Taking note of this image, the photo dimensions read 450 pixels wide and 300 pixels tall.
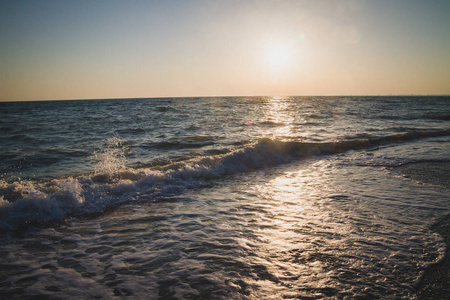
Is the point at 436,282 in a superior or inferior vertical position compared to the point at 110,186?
inferior

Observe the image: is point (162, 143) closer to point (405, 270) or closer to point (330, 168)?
point (330, 168)

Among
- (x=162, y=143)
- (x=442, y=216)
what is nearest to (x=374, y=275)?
(x=442, y=216)

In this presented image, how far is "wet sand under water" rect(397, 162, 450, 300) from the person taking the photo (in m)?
2.58

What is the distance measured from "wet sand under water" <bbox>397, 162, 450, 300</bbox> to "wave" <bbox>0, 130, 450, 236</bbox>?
4.77 m

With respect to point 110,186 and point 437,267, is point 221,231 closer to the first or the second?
point 437,267

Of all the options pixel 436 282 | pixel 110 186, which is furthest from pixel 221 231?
pixel 110 186

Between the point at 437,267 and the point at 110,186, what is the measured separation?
6451mm

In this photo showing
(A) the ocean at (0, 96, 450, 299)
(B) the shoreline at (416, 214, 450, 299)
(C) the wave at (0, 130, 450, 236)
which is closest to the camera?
(B) the shoreline at (416, 214, 450, 299)

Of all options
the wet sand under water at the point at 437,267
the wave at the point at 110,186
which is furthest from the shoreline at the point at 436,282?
the wave at the point at 110,186

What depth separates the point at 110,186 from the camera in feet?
20.8

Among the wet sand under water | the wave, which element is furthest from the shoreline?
the wave

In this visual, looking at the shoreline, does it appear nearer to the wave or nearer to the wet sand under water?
the wet sand under water

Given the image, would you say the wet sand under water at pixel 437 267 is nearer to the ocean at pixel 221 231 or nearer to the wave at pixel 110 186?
the ocean at pixel 221 231

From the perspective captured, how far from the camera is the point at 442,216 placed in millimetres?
4414
